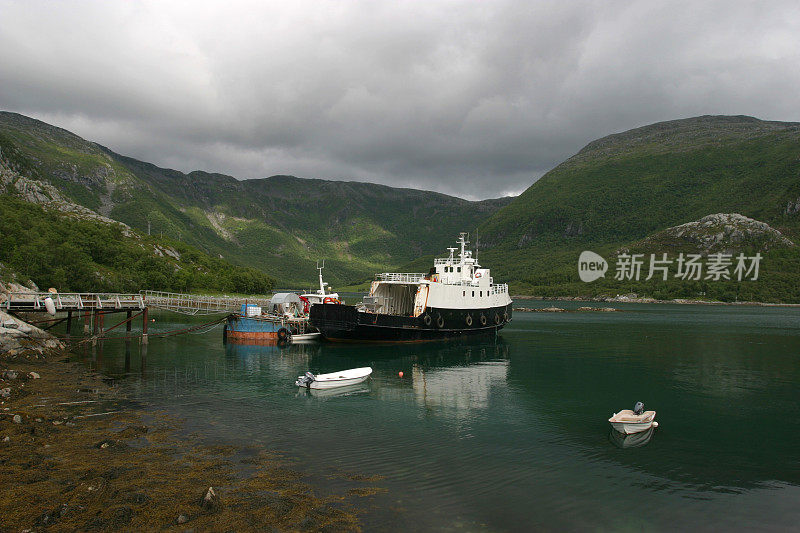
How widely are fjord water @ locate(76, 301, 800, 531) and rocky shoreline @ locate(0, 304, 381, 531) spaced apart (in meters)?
1.16

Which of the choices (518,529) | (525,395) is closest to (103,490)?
(518,529)

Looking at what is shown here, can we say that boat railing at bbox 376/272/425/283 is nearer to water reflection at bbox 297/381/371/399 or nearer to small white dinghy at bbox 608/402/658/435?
water reflection at bbox 297/381/371/399

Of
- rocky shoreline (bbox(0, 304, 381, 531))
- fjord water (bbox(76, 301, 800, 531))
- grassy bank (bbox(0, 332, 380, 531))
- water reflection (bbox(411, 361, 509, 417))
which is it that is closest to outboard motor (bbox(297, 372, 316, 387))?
fjord water (bbox(76, 301, 800, 531))

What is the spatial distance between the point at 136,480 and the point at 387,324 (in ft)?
124

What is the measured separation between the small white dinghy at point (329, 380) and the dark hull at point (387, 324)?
1725 centimetres

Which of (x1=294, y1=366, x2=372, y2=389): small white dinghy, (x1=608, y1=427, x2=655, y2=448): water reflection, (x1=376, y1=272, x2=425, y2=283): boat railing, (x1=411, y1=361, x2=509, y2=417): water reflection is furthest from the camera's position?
(x1=376, y1=272, x2=425, y2=283): boat railing

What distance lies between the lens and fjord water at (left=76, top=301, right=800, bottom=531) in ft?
47.6

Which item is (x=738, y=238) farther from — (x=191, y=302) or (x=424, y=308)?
(x=191, y=302)

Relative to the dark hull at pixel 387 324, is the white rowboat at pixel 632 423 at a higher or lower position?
lower

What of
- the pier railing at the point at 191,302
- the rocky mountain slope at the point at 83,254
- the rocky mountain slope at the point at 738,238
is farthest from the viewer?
the rocky mountain slope at the point at 738,238

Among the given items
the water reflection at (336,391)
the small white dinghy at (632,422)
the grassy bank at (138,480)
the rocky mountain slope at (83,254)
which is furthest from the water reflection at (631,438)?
the rocky mountain slope at (83,254)

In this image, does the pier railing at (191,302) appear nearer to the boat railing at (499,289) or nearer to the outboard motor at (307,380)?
the outboard motor at (307,380)

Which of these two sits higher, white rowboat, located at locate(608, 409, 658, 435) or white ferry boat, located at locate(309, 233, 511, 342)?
white ferry boat, located at locate(309, 233, 511, 342)

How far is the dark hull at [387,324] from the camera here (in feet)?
166
